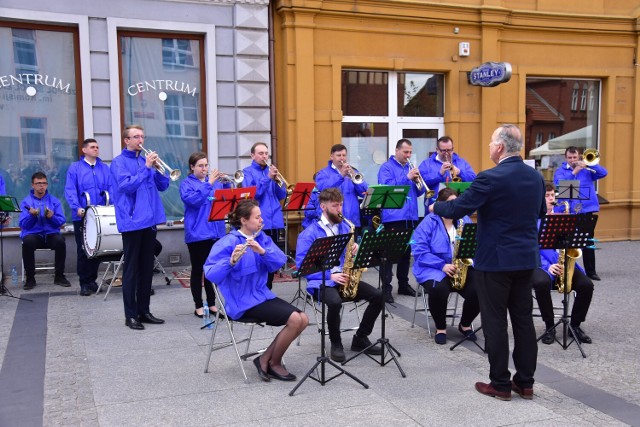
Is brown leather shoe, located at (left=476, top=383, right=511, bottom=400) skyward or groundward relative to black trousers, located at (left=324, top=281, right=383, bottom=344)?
groundward

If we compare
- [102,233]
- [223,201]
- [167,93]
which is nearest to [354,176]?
[223,201]

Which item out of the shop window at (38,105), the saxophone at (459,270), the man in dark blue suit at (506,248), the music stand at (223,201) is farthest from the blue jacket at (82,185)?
the man in dark blue suit at (506,248)

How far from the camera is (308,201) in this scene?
8.62 m

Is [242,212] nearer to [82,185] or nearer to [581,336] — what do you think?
[581,336]

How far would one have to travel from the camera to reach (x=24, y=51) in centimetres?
990

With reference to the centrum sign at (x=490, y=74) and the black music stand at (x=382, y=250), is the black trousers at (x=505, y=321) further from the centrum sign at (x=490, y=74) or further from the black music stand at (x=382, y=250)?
the centrum sign at (x=490, y=74)

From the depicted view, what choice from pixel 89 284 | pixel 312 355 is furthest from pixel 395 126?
pixel 312 355

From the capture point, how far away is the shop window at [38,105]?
32.4 feet

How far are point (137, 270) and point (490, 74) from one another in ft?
24.4

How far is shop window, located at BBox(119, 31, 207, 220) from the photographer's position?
10484 mm

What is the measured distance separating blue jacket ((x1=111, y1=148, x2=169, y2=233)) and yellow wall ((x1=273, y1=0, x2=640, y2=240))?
438cm

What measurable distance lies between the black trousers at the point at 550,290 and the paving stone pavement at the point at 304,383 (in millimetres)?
313

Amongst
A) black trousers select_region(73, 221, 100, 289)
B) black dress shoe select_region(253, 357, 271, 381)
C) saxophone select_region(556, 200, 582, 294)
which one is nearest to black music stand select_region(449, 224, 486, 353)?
saxophone select_region(556, 200, 582, 294)

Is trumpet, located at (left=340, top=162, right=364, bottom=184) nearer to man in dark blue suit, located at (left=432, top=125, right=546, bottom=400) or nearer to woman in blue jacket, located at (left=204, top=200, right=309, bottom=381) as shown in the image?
woman in blue jacket, located at (left=204, top=200, right=309, bottom=381)
